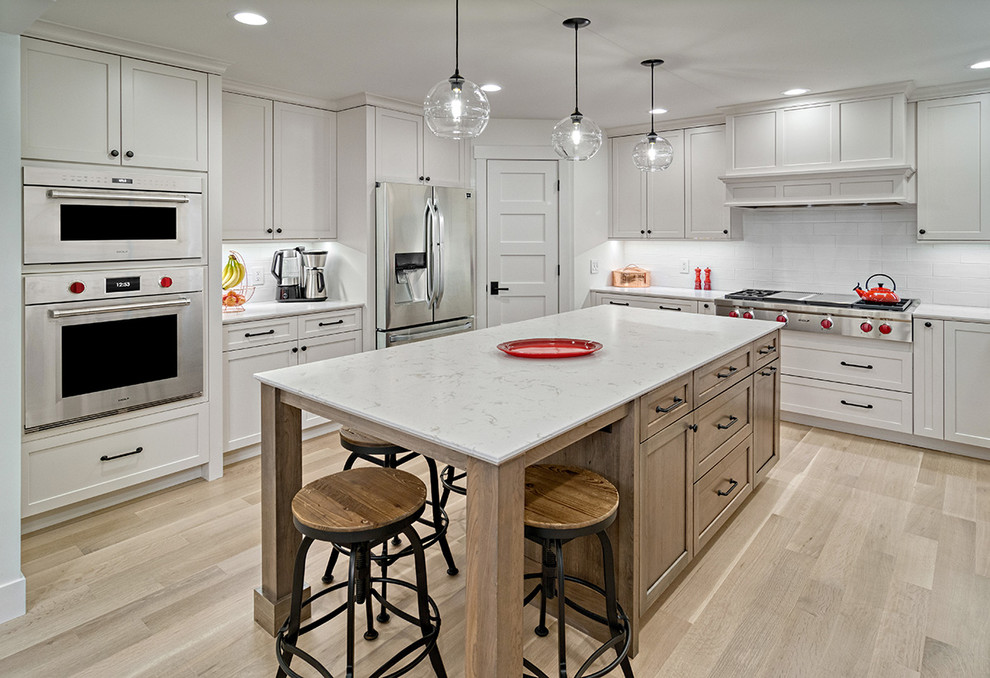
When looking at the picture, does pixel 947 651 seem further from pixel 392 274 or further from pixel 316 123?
pixel 316 123

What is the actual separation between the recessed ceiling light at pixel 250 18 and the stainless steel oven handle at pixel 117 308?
1.49 meters

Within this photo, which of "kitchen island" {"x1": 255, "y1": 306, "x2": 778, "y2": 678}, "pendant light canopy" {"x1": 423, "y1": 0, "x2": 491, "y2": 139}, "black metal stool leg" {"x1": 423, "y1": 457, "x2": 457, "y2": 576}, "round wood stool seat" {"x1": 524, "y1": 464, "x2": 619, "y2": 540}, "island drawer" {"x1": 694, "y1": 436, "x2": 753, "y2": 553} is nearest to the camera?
"kitchen island" {"x1": 255, "y1": 306, "x2": 778, "y2": 678}

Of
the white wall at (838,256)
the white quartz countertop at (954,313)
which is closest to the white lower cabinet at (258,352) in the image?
the white wall at (838,256)

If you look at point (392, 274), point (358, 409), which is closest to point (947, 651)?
point (358, 409)

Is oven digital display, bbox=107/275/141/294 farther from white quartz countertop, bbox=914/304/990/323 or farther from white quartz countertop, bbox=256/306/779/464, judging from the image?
white quartz countertop, bbox=914/304/990/323

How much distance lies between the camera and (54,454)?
3023 millimetres

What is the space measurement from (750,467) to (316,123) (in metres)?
3.65

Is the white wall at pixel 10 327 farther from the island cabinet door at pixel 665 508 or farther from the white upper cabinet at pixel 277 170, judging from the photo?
the island cabinet door at pixel 665 508

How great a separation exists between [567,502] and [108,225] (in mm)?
2748

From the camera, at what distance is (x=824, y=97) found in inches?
170

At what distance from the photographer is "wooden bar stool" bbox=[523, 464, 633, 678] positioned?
1742mm

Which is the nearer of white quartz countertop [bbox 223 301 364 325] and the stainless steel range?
white quartz countertop [bbox 223 301 364 325]

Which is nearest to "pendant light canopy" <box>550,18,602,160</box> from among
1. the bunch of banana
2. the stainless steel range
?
the stainless steel range

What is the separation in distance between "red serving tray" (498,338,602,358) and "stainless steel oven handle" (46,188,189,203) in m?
2.06
